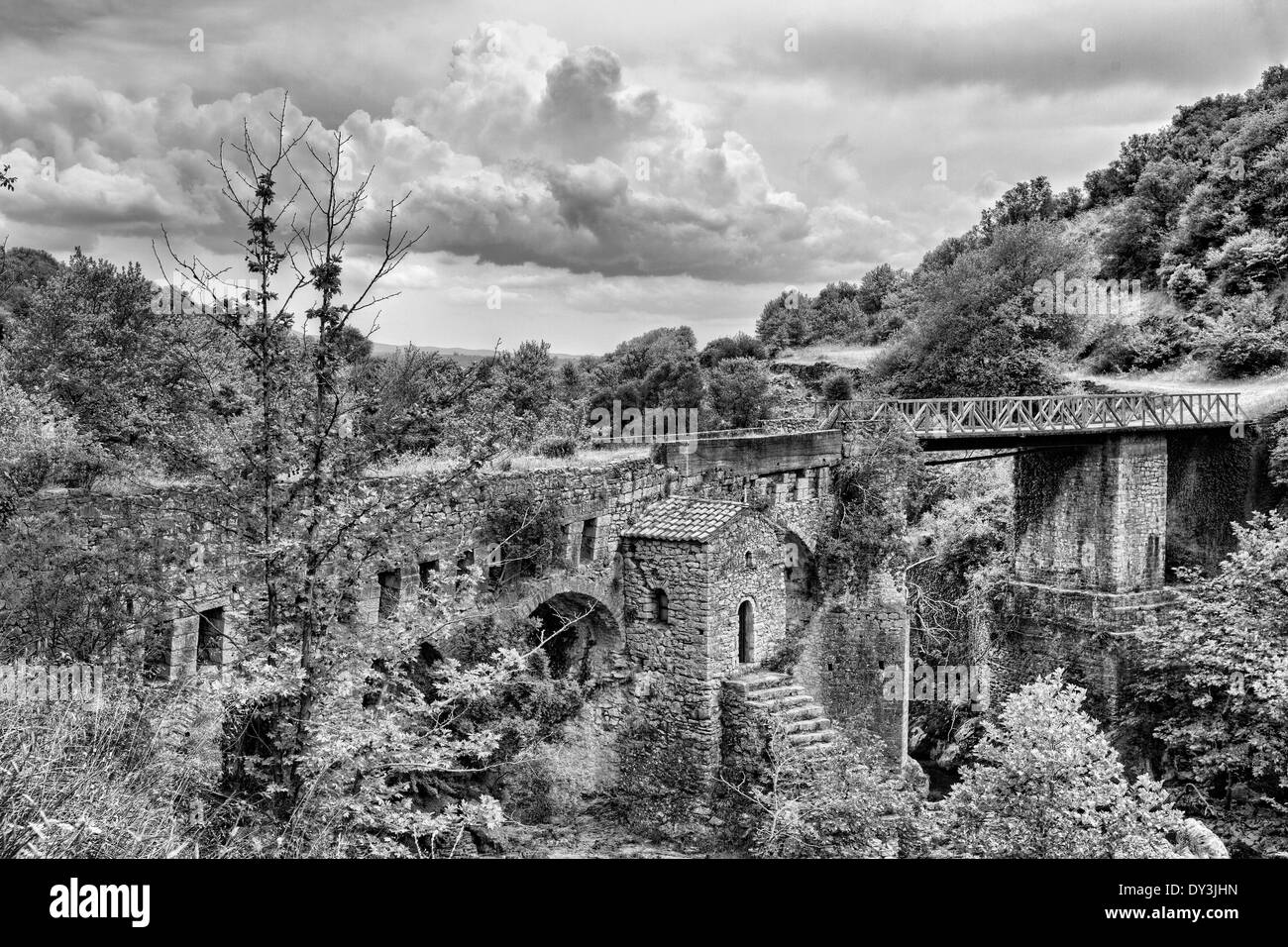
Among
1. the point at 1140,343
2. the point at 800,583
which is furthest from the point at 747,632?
the point at 1140,343

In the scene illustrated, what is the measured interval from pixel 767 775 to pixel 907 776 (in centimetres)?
627

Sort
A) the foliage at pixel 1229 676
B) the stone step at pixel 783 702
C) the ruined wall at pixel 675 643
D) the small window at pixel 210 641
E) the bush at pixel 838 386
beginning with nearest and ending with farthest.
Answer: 1. the small window at pixel 210 641
2. the stone step at pixel 783 702
3. the ruined wall at pixel 675 643
4. the foliage at pixel 1229 676
5. the bush at pixel 838 386

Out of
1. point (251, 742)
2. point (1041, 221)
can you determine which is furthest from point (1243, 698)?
point (1041, 221)

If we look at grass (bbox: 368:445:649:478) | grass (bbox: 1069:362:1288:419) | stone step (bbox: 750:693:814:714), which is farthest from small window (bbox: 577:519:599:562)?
grass (bbox: 1069:362:1288:419)

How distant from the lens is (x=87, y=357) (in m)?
24.3

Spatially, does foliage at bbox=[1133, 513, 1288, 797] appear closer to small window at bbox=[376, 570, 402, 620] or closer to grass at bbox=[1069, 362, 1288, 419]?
grass at bbox=[1069, 362, 1288, 419]

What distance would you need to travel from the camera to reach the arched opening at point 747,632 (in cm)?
1453

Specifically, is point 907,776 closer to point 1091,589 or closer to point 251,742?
point 1091,589

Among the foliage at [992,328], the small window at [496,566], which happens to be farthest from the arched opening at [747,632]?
the foliage at [992,328]

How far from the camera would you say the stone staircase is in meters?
13.2

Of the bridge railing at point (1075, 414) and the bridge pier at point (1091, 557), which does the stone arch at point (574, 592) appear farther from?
the bridge pier at point (1091, 557)

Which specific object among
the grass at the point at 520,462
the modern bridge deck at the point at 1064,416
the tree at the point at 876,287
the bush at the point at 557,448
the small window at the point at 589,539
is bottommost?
the small window at the point at 589,539

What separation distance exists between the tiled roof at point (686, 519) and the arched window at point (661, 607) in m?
0.80

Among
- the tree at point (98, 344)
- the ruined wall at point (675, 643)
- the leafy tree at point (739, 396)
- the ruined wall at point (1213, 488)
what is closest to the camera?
the ruined wall at point (675, 643)
